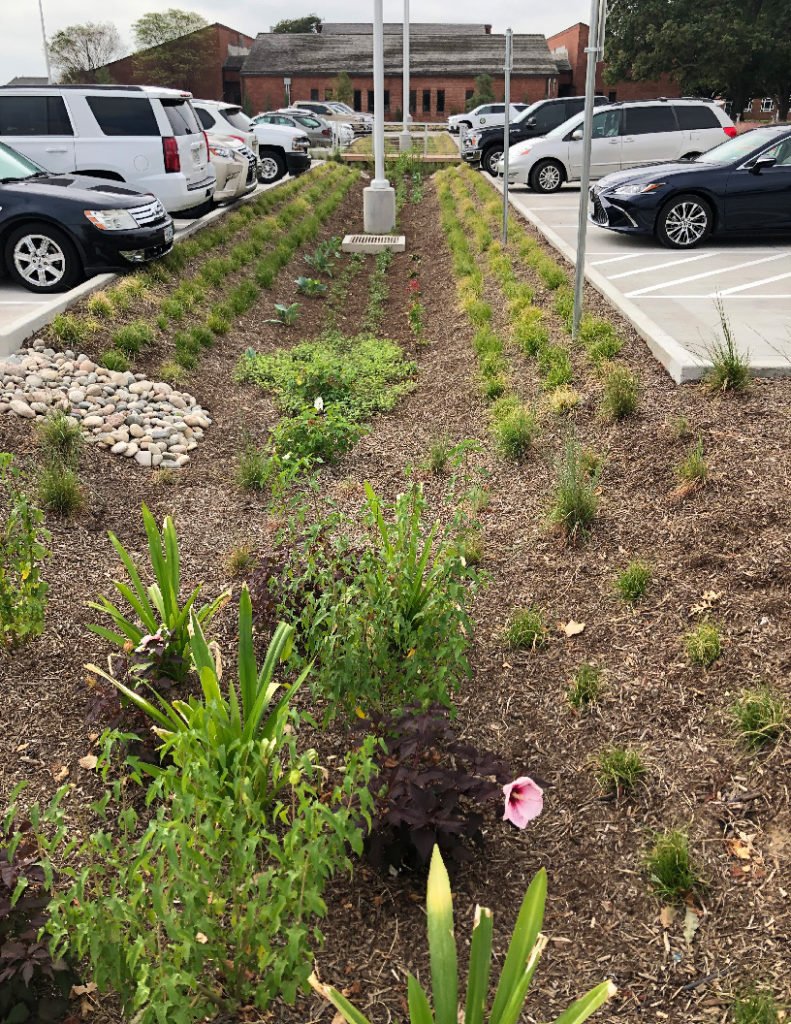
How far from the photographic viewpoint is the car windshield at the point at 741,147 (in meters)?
11.6

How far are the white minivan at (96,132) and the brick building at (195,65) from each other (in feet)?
193

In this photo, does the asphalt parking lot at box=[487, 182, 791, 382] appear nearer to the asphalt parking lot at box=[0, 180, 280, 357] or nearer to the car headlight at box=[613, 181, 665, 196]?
the car headlight at box=[613, 181, 665, 196]

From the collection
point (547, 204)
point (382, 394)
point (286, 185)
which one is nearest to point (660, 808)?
point (382, 394)

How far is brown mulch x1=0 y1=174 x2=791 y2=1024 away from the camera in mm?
2922

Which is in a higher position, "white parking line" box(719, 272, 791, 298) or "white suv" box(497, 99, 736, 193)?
"white suv" box(497, 99, 736, 193)

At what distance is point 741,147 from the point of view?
11898mm

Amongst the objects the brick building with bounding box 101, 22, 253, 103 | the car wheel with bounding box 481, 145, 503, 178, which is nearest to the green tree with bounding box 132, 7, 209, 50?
the brick building with bounding box 101, 22, 253, 103

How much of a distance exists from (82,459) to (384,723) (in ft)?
12.9

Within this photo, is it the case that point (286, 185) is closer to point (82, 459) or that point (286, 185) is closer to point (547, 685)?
point (82, 459)

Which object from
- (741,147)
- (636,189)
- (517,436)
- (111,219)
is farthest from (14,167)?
(741,147)

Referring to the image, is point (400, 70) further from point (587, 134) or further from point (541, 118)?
point (587, 134)

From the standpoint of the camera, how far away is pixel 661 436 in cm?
572

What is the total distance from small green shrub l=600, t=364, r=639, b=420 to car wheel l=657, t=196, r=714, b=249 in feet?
20.1

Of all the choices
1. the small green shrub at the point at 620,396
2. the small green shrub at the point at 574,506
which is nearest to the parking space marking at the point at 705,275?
the small green shrub at the point at 620,396
